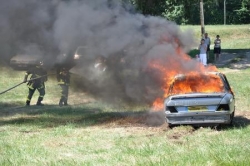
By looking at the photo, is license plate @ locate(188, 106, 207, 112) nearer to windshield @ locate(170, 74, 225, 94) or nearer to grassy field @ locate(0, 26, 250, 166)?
grassy field @ locate(0, 26, 250, 166)

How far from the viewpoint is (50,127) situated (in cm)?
1354

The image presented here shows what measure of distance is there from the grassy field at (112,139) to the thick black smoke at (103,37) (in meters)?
1.30

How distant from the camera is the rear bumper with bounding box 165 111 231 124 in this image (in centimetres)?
1180

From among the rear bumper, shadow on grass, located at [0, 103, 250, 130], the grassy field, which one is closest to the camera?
the grassy field

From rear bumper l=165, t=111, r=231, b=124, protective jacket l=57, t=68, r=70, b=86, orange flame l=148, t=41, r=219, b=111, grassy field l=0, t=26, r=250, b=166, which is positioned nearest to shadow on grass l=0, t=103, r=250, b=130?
grassy field l=0, t=26, r=250, b=166

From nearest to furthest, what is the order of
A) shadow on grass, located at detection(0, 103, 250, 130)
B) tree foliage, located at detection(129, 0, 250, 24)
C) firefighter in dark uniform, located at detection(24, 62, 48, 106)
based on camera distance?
1. shadow on grass, located at detection(0, 103, 250, 130)
2. firefighter in dark uniform, located at detection(24, 62, 48, 106)
3. tree foliage, located at detection(129, 0, 250, 24)

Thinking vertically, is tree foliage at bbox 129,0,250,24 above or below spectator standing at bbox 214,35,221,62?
below

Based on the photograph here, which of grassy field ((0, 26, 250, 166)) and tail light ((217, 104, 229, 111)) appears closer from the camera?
grassy field ((0, 26, 250, 166))

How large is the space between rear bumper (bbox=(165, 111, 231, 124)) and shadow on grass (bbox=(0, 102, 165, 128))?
1.37m

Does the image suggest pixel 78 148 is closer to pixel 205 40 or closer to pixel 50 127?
pixel 50 127

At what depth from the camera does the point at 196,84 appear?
12953 mm

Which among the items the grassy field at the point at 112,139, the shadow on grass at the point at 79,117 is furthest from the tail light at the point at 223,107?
the shadow on grass at the point at 79,117

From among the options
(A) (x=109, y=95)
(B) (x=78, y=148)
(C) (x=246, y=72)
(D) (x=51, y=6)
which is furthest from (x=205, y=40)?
(B) (x=78, y=148)

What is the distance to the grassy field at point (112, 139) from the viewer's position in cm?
880
